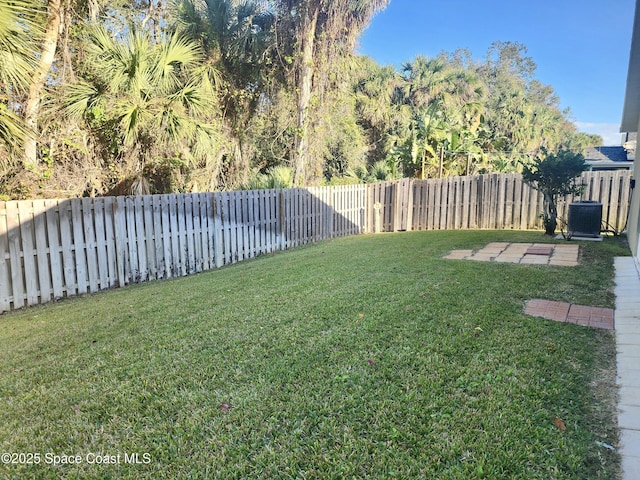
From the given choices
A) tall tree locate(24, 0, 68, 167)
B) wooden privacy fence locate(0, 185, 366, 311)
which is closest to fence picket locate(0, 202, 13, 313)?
wooden privacy fence locate(0, 185, 366, 311)

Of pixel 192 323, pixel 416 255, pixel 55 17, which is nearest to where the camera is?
pixel 192 323

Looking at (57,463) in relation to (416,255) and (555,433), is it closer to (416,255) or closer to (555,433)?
(555,433)

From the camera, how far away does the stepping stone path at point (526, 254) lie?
642cm

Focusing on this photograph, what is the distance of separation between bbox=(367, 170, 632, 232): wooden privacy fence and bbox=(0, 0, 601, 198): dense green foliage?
7.81 feet

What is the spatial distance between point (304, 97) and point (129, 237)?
7922mm

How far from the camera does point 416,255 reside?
7.16 m

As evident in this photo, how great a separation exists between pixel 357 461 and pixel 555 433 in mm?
1094

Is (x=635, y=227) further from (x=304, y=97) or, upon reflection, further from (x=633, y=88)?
(x=304, y=97)

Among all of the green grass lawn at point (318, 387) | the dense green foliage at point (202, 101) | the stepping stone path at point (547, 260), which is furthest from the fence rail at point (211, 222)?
the stepping stone path at point (547, 260)

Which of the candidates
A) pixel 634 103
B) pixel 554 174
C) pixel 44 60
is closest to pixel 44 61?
pixel 44 60

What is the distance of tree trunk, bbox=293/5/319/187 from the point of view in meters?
12.1

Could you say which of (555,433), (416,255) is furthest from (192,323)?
(416,255)

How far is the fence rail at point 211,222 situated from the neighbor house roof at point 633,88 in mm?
1333

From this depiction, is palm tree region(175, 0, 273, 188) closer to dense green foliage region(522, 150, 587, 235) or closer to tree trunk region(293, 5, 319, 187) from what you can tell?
tree trunk region(293, 5, 319, 187)
